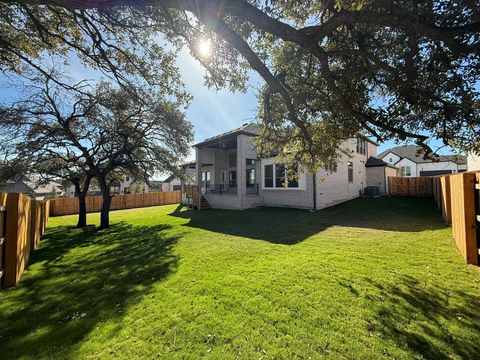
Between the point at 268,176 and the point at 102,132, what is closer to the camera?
the point at 102,132

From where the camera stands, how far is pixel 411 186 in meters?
19.6

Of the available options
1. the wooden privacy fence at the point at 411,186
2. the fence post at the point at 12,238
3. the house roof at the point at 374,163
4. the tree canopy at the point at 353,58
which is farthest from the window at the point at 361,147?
the fence post at the point at 12,238

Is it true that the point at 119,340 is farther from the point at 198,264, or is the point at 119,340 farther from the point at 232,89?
the point at 232,89

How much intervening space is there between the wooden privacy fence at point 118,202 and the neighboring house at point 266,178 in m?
11.3

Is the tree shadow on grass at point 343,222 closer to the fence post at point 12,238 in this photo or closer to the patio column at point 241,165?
the patio column at point 241,165

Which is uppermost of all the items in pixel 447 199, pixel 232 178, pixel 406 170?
pixel 406 170

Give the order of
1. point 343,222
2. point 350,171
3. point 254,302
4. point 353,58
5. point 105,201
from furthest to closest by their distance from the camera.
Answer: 1. point 350,171
2. point 105,201
3. point 343,222
4. point 353,58
5. point 254,302

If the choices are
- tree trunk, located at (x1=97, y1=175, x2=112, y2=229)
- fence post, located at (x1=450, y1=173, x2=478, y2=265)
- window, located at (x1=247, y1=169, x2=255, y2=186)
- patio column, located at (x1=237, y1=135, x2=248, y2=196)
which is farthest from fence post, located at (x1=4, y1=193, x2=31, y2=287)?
window, located at (x1=247, y1=169, x2=255, y2=186)

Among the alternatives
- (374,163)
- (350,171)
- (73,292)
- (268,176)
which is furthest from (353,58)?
(374,163)

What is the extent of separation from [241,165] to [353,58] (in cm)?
1315

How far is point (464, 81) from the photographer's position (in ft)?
15.3

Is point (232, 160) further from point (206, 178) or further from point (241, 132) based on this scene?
point (241, 132)

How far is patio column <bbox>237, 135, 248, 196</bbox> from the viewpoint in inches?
707

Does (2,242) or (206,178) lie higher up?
(206,178)
